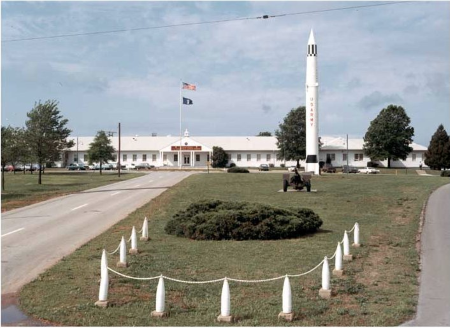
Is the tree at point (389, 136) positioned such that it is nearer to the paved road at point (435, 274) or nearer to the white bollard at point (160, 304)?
the paved road at point (435, 274)

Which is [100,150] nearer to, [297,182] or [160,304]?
[297,182]

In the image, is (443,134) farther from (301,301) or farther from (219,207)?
(301,301)

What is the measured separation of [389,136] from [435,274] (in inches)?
3330

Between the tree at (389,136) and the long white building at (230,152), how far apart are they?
5.50 metres

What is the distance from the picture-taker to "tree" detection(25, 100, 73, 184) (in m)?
54.4

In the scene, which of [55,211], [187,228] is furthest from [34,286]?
[55,211]

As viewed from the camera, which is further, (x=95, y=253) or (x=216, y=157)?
(x=216, y=157)

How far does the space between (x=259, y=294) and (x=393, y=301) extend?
7.71 ft

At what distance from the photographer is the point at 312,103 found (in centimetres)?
6334

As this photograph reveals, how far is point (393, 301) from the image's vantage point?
32.6 ft

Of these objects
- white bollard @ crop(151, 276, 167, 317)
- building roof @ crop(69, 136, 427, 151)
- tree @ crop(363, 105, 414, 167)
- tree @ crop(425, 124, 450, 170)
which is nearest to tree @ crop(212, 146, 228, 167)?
building roof @ crop(69, 136, 427, 151)

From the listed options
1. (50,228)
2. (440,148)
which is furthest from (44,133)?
(440,148)

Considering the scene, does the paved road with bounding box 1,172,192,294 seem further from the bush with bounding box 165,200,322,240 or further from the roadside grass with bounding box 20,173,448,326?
the bush with bounding box 165,200,322,240

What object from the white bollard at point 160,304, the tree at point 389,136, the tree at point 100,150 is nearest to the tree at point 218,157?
the tree at point 389,136
